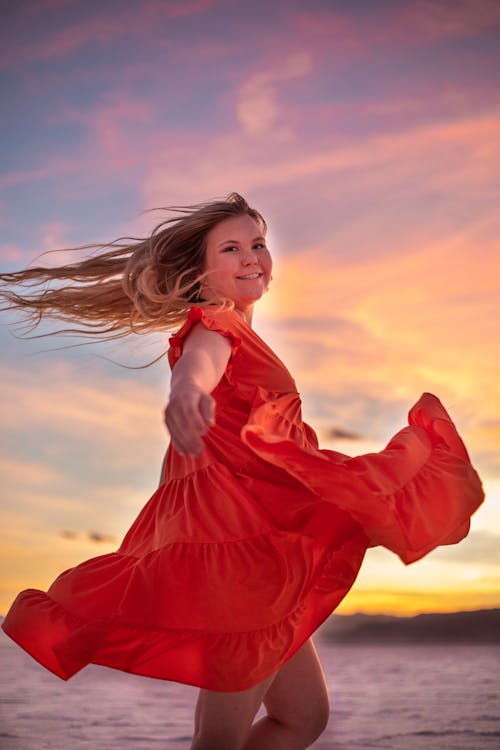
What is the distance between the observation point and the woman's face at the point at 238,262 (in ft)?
7.88

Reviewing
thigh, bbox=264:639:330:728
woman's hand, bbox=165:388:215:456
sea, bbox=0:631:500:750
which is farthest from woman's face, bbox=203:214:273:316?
sea, bbox=0:631:500:750

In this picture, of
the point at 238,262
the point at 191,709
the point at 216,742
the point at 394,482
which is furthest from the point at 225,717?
the point at 191,709

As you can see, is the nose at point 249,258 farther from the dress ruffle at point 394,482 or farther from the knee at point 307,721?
the knee at point 307,721

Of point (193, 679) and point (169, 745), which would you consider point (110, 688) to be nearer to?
point (169, 745)

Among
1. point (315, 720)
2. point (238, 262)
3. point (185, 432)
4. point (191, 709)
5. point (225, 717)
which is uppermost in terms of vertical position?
point (238, 262)

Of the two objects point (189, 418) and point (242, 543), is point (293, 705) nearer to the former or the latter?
point (242, 543)

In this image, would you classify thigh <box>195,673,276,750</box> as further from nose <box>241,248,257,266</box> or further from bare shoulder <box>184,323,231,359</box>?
nose <box>241,248,257,266</box>

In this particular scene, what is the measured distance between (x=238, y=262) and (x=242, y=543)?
0.82m

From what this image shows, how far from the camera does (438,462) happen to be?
6.82 ft

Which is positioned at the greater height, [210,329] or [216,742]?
[210,329]

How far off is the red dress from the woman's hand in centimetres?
22

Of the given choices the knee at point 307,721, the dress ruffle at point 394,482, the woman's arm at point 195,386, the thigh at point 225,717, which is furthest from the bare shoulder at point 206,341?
the knee at point 307,721

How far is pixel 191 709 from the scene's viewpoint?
590 cm

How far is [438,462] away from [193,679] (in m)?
0.72
